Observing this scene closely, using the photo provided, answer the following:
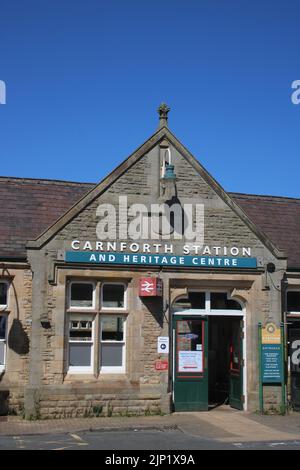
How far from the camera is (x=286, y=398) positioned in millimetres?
16531

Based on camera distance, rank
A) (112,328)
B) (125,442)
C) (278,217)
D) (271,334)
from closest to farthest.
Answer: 1. (125,442)
2. (112,328)
3. (271,334)
4. (278,217)

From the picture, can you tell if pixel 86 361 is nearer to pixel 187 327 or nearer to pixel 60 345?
pixel 60 345

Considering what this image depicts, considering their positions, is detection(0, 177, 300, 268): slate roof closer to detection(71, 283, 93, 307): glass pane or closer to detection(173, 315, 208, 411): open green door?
detection(71, 283, 93, 307): glass pane

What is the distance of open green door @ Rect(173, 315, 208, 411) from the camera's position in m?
16.0

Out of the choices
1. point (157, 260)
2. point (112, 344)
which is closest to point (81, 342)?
point (112, 344)

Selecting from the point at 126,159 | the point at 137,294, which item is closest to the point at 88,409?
the point at 137,294

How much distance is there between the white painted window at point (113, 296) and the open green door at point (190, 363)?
150 cm

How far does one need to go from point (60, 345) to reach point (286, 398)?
6255 mm

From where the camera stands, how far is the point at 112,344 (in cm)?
1577

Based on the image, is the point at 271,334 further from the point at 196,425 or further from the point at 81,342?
the point at 81,342

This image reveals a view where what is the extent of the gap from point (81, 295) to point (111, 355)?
1.71 meters
